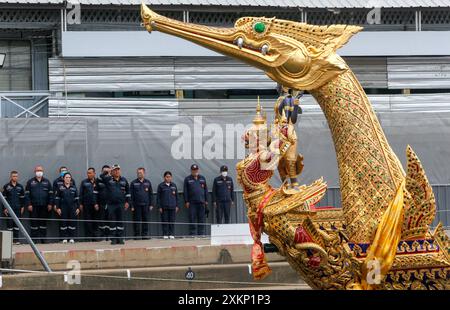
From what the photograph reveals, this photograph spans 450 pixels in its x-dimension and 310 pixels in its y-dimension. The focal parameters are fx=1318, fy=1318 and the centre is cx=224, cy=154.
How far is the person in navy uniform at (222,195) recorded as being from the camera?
73.3ft

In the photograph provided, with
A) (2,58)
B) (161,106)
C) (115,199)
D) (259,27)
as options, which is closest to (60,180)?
(115,199)

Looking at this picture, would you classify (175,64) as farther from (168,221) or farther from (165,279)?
(165,279)

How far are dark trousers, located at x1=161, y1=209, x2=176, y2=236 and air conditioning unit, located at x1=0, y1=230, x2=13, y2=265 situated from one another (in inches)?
178

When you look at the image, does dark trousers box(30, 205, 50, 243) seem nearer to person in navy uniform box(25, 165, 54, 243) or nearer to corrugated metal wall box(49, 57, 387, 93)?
person in navy uniform box(25, 165, 54, 243)

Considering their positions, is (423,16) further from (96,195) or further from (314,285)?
(314,285)

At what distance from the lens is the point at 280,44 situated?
1275 centimetres

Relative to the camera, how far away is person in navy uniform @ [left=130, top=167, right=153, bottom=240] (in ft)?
71.2

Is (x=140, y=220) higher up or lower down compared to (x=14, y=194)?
lower down

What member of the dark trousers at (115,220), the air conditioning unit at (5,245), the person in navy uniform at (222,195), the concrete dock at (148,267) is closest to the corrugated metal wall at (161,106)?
the person in navy uniform at (222,195)

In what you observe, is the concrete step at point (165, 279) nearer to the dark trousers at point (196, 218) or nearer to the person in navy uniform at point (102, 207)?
the person in navy uniform at point (102, 207)

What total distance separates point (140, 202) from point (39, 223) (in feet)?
5.53

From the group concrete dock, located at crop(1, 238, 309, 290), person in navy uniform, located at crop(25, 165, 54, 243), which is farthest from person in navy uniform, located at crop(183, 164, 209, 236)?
person in navy uniform, located at crop(25, 165, 54, 243)
